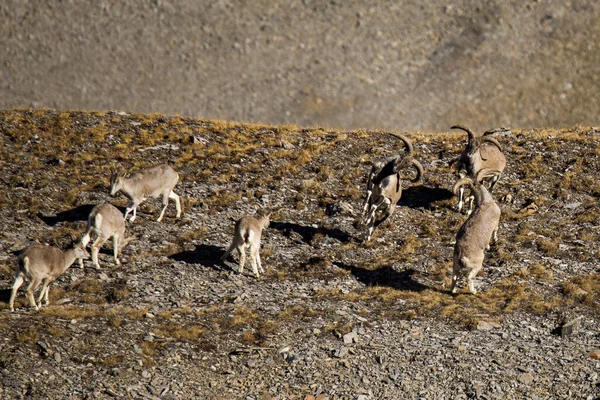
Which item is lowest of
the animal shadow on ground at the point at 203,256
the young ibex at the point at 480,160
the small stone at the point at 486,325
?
the animal shadow on ground at the point at 203,256

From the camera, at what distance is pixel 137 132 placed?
116 feet

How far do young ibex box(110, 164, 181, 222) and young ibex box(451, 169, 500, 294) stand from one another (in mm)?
9251

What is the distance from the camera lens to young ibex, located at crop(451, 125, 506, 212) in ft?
95.1

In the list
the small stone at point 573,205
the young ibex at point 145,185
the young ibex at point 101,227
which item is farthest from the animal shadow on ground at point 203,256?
the small stone at point 573,205

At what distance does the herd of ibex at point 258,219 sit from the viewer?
2077cm

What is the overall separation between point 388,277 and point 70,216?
1063 cm

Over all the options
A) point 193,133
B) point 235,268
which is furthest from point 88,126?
point 235,268

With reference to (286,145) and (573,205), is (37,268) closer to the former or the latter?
(286,145)

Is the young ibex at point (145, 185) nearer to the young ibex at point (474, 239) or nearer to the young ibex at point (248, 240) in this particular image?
the young ibex at point (248, 240)

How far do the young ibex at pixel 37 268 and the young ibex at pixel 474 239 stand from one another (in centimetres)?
1036

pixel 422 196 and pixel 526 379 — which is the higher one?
pixel 422 196

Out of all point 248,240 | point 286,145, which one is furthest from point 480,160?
point 248,240

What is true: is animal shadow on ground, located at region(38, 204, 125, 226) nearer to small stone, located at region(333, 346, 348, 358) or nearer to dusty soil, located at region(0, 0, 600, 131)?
small stone, located at region(333, 346, 348, 358)

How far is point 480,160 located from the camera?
95.8ft
